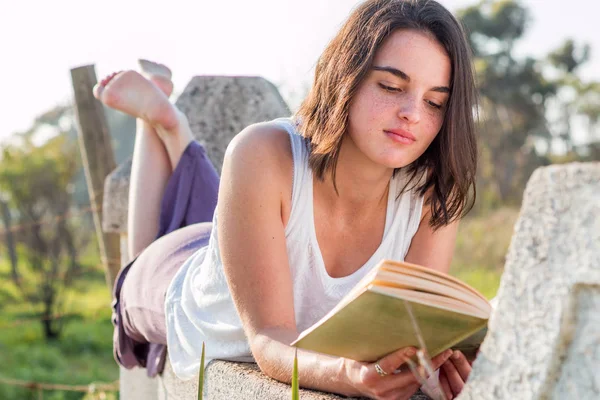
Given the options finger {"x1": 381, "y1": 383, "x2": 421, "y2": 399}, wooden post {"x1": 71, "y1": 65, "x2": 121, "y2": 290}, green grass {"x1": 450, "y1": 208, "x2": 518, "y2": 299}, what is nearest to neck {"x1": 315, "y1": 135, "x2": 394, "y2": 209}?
finger {"x1": 381, "y1": 383, "x2": 421, "y2": 399}

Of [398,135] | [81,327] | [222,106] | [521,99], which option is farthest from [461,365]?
[521,99]

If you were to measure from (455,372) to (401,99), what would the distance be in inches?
25.0

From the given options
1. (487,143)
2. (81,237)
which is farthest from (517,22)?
(81,237)

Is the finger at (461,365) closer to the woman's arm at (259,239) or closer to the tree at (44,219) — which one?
the woman's arm at (259,239)

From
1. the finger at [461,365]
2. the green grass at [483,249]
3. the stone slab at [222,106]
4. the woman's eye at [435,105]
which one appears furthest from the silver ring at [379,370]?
the green grass at [483,249]

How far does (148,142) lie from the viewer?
338 cm

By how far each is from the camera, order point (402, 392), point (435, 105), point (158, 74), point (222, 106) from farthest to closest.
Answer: point (222, 106) → point (158, 74) → point (435, 105) → point (402, 392)

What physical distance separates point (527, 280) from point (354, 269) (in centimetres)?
134

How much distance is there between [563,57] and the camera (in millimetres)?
22109

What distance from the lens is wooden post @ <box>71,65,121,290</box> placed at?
464cm

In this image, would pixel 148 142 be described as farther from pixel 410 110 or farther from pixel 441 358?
pixel 441 358

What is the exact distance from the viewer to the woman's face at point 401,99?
1948mm

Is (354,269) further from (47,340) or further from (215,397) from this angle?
(47,340)

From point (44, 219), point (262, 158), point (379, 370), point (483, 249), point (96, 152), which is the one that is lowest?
point (483, 249)
